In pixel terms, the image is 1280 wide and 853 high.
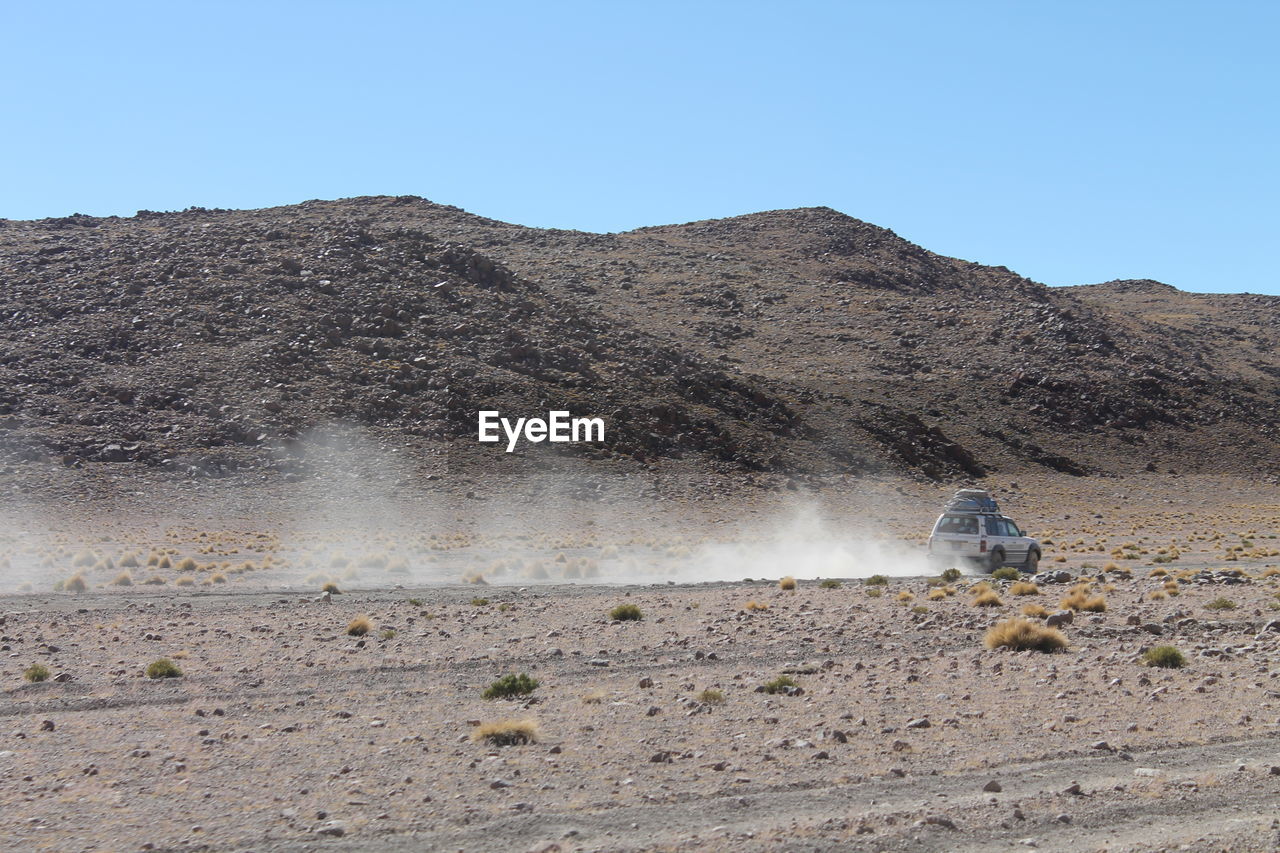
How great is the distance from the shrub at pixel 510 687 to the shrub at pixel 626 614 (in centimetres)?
674

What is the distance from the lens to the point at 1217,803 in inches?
375

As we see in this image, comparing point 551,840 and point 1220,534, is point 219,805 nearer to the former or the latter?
point 551,840

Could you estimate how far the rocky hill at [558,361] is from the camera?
5953 cm

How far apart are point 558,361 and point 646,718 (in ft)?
189

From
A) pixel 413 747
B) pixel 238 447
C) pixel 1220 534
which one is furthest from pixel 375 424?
pixel 413 747

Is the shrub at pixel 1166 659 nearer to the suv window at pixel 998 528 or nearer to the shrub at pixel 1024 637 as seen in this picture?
the shrub at pixel 1024 637

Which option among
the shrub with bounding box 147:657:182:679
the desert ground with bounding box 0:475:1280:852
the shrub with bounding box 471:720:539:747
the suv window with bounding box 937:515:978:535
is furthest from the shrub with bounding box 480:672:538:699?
the suv window with bounding box 937:515:978:535

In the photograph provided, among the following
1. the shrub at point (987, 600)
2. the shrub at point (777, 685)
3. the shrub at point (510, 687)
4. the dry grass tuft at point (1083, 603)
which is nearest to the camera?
the shrub at point (510, 687)

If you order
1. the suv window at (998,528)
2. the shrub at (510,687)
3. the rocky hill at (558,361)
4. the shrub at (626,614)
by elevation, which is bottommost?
the shrub at (626,614)

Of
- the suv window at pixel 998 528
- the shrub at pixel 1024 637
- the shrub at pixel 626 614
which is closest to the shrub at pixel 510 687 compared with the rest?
the shrub at pixel 626 614

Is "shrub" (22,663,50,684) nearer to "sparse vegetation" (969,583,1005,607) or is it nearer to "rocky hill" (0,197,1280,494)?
"sparse vegetation" (969,583,1005,607)

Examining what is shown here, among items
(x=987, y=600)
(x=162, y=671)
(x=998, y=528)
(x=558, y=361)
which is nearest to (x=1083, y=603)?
(x=987, y=600)

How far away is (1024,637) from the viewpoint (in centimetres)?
1683

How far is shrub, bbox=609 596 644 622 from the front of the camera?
819 inches
